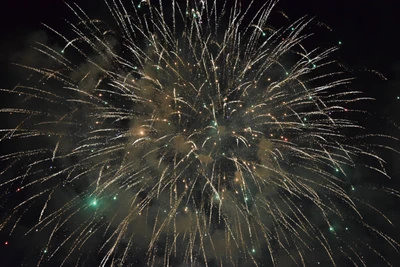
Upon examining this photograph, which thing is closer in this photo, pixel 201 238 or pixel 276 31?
pixel 201 238

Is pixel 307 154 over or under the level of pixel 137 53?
under

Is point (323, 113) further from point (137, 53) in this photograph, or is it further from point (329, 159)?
point (137, 53)

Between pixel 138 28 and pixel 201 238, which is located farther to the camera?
pixel 138 28

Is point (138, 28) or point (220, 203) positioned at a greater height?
point (138, 28)

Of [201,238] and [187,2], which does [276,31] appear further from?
[201,238]

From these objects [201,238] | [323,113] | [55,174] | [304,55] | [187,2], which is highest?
[187,2]

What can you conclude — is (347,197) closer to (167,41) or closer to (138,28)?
(167,41)

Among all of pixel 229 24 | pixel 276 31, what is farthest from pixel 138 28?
pixel 276 31

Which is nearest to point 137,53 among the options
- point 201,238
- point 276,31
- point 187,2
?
point 187,2
